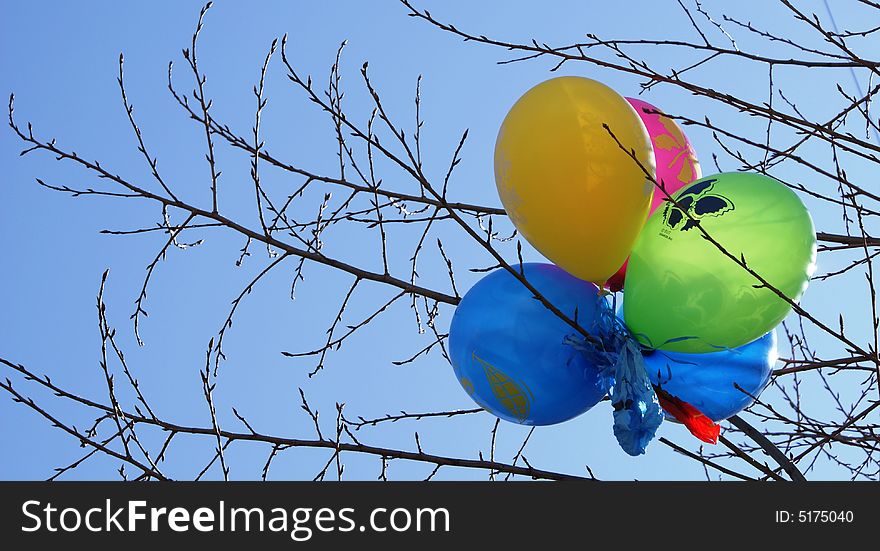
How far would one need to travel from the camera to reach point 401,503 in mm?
1975

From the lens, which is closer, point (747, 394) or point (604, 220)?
point (604, 220)

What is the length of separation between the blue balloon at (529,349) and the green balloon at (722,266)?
0.54ft

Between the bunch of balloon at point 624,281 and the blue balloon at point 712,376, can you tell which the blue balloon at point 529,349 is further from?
the blue balloon at point 712,376

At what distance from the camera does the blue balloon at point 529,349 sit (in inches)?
79.0

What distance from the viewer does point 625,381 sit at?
1905mm

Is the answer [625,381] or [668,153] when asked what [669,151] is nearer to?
[668,153]

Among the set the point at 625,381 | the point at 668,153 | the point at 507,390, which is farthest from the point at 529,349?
the point at 668,153

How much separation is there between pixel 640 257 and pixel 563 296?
20 cm

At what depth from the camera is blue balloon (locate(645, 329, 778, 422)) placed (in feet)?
6.59

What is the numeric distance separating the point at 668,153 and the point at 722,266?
490mm

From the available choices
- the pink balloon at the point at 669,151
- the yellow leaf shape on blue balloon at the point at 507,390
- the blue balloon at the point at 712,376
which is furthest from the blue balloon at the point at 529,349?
the pink balloon at the point at 669,151

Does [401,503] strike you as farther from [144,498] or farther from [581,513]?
[144,498]

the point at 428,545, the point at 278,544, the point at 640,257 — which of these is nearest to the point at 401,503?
the point at 428,545

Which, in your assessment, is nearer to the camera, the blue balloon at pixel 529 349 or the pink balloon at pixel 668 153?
the blue balloon at pixel 529 349
